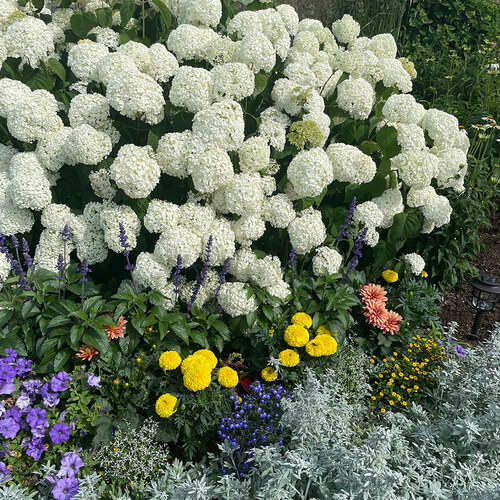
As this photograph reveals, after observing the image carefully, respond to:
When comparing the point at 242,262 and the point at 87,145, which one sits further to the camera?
the point at 242,262

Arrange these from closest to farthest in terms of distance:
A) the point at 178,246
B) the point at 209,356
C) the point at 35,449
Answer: the point at 35,449
the point at 209,356
the point at 178,246

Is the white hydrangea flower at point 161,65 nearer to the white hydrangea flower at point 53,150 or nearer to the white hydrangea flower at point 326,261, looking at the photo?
the white hydrangea flower at point 53,150

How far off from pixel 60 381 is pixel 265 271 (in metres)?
1.26

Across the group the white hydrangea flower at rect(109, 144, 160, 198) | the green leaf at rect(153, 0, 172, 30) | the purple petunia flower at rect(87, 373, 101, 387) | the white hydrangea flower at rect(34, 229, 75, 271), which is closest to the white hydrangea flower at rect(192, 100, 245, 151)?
the white hydrangea flower at rect(109, 144, 160, 198)

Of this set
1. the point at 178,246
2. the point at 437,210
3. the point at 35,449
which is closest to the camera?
the point at 35,449

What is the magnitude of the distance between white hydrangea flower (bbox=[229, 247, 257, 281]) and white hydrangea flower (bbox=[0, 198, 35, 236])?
1.28 metres

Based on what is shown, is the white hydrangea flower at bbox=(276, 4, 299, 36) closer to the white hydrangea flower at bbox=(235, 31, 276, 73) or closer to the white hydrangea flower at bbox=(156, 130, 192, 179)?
the white hydrangea flower at bbox=(235, 31, 276, 73)

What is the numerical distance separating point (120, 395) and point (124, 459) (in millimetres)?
350

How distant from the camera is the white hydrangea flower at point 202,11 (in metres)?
3.51

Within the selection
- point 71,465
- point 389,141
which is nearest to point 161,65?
point 389,141

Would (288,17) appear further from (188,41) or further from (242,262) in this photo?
(242,262)

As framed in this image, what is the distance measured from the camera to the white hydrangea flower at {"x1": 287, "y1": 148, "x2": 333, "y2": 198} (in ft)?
9.93

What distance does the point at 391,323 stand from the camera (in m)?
3.33

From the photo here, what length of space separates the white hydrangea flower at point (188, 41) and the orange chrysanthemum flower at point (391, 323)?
2067mm
